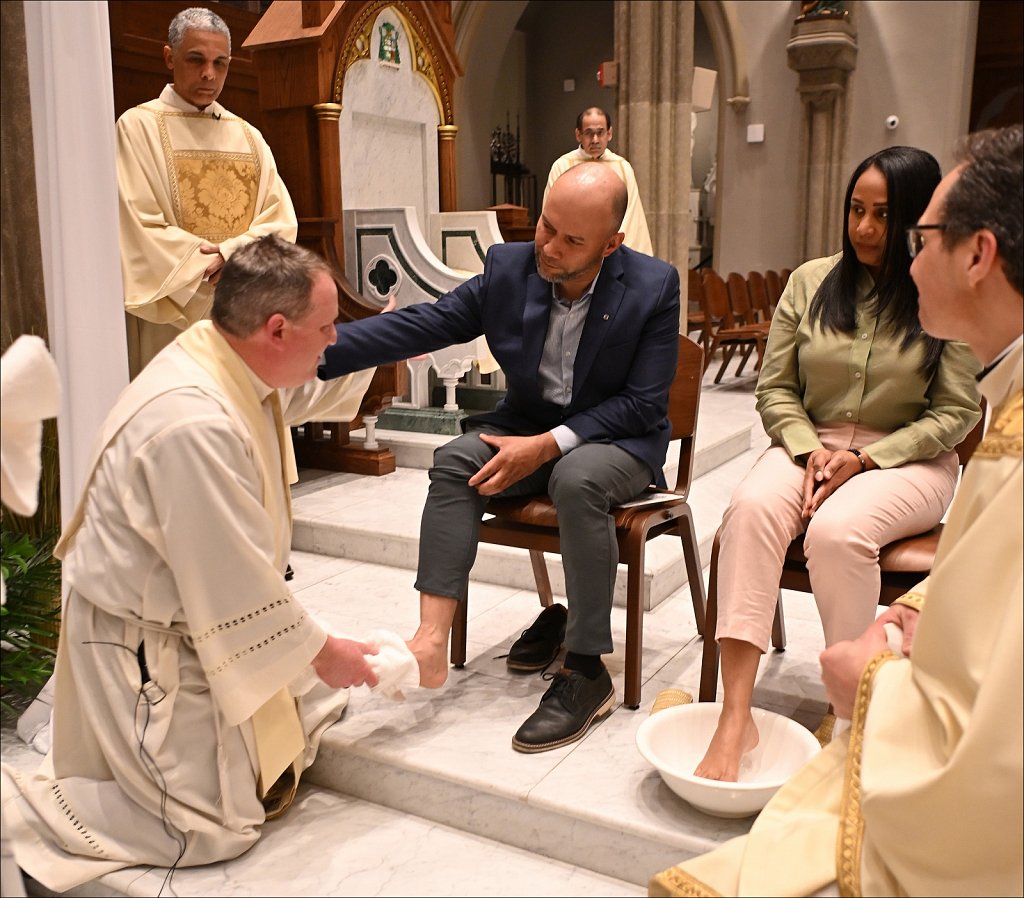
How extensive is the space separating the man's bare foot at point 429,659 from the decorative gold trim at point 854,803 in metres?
1.18

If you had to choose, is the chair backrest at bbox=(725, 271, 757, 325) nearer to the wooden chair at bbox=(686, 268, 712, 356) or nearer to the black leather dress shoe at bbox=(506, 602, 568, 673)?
the wooden chair at bbox=(686, 268, 712, 356)

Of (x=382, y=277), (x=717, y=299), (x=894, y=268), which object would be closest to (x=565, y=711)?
(x=894, y=268)

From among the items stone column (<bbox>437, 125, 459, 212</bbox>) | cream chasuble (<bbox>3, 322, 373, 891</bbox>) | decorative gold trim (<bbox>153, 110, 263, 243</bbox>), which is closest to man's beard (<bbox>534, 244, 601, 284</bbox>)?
cream chasuble (<bbox>3, 322, 373, 891</bbox>)

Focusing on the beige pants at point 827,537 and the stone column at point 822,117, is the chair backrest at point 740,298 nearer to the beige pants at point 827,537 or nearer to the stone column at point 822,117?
the stone column at point 822,117

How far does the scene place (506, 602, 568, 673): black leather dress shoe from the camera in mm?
3020

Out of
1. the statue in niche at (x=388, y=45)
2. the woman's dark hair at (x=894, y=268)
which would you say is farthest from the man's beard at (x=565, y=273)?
the statue in niche at (x=388, y=45)

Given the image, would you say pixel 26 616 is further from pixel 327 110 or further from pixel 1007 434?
pixel 327 110

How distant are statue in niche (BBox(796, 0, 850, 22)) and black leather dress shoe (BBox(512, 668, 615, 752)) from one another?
9.52m

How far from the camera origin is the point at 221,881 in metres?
2.18

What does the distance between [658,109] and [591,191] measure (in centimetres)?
499

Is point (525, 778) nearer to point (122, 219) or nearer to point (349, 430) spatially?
point (122, 219)

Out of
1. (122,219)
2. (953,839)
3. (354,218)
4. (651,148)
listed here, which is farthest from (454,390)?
(953,839)

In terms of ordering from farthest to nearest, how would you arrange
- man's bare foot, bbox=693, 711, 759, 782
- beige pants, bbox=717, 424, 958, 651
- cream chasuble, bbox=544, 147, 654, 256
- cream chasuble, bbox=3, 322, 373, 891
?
1. cream chasuble, bbox=544, 147, 654, 256
2. beige pants, bbox=717, 424, 958, 651
3. man's bare foot, bbox=693, 711, 759, 782
4. cream chasuble, bbox=3, 322, 373, 891

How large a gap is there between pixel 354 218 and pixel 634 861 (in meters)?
3.94
